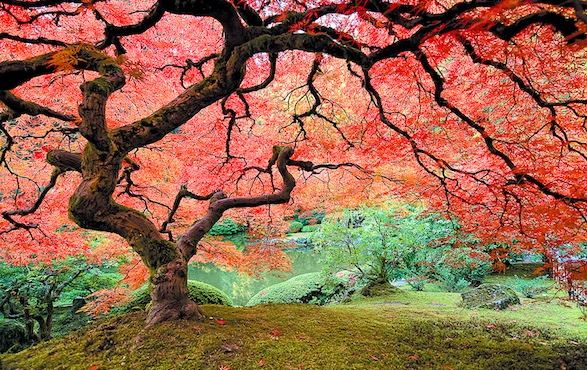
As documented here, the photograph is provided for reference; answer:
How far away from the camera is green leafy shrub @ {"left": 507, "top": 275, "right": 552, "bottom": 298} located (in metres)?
6.46

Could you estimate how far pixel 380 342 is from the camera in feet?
8.73

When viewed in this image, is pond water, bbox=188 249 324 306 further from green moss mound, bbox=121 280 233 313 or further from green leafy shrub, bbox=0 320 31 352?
green leafy shrub, bbox=0 320 31 352

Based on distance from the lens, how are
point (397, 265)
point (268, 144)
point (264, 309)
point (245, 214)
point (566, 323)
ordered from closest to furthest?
point (264, 309)
point (566, 323)
point (268, 144)
point (245, 214)
point (397, 265)

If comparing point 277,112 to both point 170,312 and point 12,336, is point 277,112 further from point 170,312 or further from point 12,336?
point 12,336

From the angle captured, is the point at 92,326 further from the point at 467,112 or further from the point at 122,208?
the point at 467,112

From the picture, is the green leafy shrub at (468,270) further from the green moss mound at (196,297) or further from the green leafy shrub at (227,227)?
the green leafy shrub at (227,227)

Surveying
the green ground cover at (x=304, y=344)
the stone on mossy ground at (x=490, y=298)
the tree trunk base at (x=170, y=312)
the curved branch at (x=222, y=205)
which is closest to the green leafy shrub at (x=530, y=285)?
the stone on mossy ground at (x=490, y=298)

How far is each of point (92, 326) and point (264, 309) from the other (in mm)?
1663

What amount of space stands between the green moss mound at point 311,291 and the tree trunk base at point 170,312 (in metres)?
4.68

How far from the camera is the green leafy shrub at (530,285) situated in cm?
646

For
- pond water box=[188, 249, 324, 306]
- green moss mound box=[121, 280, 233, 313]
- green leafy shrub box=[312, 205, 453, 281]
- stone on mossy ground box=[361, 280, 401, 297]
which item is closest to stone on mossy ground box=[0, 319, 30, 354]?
green moss mound box=[121, 280, 233, 313]

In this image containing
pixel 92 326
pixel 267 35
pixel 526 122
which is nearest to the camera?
pixel 267 35

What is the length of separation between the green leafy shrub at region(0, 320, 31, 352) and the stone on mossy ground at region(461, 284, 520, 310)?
7.52m

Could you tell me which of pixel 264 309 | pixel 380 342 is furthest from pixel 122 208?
pixel 380 342
